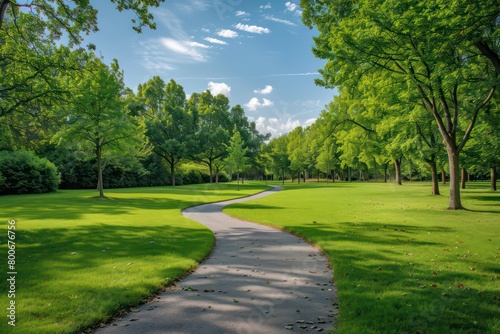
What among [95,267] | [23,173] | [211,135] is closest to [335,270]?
[95,267]

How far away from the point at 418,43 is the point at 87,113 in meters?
25.0

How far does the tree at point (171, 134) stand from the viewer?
5409cm

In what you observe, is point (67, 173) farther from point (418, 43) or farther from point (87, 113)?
point (418, 43)

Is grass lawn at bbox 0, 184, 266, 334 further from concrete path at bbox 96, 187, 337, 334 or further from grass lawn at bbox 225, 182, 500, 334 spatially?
grass lawn at bbox 225, 182, 500, 334

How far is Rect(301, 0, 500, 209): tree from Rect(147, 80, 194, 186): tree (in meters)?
39.0

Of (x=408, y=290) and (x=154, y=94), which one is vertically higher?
(x=154, y=94)

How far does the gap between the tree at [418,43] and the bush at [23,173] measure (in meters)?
32.0

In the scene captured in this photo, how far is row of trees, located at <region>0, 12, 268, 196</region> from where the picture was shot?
1305 cm

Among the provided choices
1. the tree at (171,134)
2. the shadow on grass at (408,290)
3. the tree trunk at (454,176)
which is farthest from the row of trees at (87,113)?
the tree trunk at (454,176)

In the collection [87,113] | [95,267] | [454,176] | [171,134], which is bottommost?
Result: [95,267]

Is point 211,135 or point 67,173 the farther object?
point 211,135

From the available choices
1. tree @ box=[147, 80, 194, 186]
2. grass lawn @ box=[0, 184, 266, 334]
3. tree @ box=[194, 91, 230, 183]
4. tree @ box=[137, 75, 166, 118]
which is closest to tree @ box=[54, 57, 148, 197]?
grass lawn @ box=[0, 184, 266, 334]

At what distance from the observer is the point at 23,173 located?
109ft

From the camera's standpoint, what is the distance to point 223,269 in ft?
23.7
